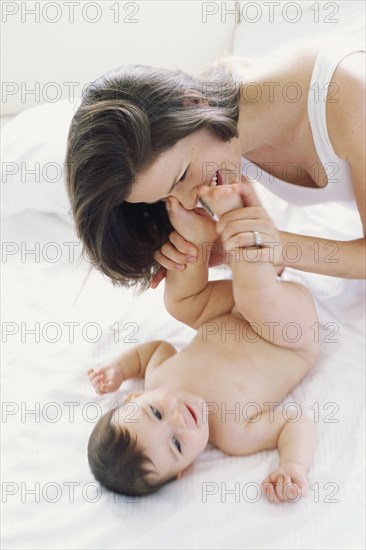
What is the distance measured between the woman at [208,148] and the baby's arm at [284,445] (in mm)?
289

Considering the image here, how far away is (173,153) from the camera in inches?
35.9

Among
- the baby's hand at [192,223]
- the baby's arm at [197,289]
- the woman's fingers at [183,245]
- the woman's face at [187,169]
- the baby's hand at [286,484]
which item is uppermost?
the woman's face at [187,169]

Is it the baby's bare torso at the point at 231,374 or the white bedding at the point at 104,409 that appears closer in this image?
the white bedding at the point at 104,409

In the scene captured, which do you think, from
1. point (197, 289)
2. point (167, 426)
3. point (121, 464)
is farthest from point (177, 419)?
point (197, 289)

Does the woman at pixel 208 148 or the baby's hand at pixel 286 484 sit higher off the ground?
the woman at pixel 208 148

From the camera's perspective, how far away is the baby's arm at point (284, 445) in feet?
3.11

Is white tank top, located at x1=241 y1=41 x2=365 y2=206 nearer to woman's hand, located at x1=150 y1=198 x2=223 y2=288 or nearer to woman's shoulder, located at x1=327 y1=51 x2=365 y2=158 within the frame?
woman's shoulder, located at x1=327 y1=51 x2=365 y2=158

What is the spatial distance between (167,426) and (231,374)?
0.54ft

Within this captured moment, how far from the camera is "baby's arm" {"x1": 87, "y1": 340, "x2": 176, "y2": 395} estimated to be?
3.80 ft

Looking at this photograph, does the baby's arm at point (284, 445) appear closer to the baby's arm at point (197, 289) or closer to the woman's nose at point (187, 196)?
the baby's arm at point (197, 289)

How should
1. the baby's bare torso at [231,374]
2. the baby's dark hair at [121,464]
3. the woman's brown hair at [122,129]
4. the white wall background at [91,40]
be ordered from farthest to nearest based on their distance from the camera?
→ the white wall background at [91,40] → the baby's bare torso at [231,374] → the baby's dark hair at [121,464] → the woman's brown hair at [122,129]

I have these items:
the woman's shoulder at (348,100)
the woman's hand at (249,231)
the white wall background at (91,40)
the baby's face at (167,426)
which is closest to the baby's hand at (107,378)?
the baby's face at (167,426)

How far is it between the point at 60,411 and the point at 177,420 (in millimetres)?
271

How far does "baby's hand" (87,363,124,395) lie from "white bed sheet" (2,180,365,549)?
27 millimetres
